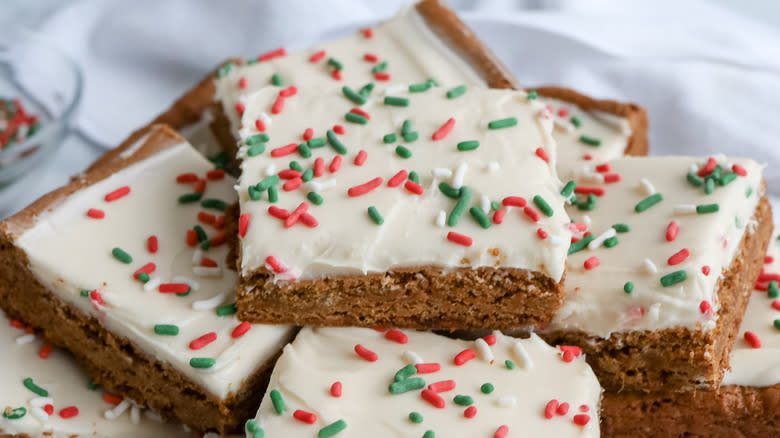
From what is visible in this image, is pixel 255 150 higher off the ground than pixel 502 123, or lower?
higher

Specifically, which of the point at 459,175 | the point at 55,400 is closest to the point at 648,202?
the point at 459,175

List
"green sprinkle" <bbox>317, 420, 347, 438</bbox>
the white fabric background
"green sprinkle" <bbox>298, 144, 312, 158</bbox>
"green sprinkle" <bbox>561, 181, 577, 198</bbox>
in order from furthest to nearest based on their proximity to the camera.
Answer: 1. the white fabric background
2. "green sprinkle" <bbox>298, 144, 312, 158</bbox>
3. "green sprinkle" <bbox>561, 181, 577, 198</bbox>
4. "green sprinkle" <bbox>317, 420, 347, 438</bbox>

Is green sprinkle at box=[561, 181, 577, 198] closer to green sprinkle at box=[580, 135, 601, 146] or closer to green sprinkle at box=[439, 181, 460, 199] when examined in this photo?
green sprinkle at box=[439, 181, 460, 199]

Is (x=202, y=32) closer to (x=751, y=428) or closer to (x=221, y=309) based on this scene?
(x=221, y=309)

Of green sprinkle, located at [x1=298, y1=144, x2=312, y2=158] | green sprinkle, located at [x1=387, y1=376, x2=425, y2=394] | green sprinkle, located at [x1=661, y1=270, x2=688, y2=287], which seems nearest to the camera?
green sprinkle, located at [x1=387, y1=376, x2=425, y2=394]

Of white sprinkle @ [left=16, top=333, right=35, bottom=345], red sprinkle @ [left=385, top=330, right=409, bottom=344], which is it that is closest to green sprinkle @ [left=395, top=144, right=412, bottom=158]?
red sprinkle @ [left=385, top=330, right=409, bottom=344]

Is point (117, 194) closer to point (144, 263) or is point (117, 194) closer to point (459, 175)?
point (144, 263)
